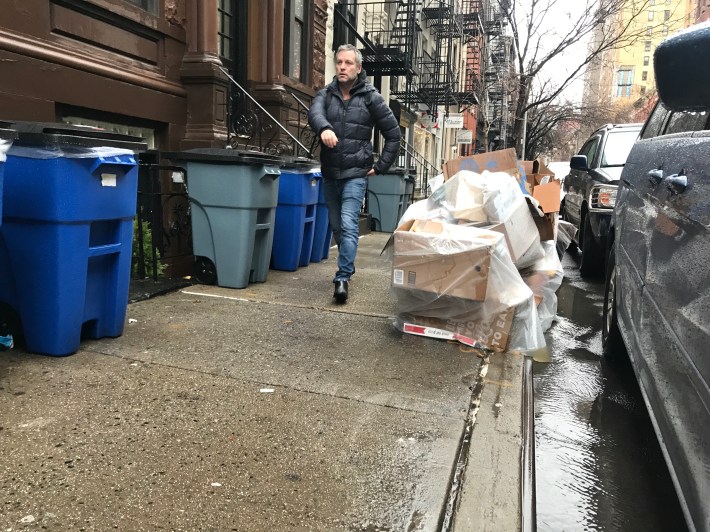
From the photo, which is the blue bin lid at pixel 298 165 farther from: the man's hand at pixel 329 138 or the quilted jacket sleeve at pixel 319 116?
the man's hand at pixel 329 138

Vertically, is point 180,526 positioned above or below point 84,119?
below

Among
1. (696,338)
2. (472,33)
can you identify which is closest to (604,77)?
(472,33)

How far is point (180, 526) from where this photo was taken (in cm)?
187

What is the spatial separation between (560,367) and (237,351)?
2.17 m

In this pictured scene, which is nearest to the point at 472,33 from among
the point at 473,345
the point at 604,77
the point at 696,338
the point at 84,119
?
the point at 604,77

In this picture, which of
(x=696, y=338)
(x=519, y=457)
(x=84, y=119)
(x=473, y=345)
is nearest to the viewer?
(x=696, y=338)

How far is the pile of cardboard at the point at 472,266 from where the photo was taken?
3.61 m

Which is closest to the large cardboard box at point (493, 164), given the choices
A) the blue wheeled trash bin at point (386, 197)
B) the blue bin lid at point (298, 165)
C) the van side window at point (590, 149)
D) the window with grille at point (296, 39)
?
the blue bin lid at point (298, 165)

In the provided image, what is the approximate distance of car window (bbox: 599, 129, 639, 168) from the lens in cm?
746

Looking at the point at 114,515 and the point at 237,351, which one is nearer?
the point at 114,515

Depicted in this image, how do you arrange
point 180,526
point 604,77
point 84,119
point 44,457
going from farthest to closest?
point 604,77 < point 84,119 < point 44,457 < point 180,526

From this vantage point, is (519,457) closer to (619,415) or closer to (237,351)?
Result: (619,415)

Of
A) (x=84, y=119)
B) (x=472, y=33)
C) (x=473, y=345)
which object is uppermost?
(x=472, y=33)

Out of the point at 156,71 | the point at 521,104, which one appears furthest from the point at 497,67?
the point at 156,71
